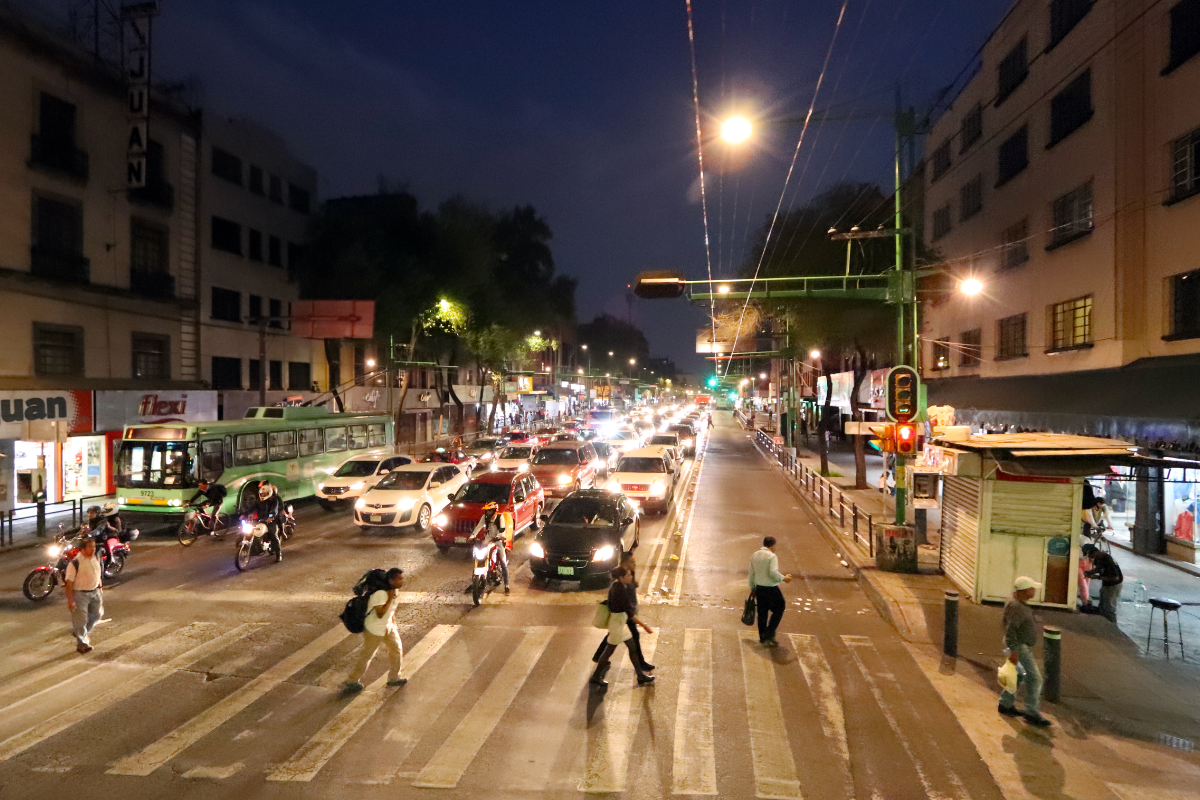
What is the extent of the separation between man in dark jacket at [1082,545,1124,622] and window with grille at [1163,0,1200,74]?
9.91 meters

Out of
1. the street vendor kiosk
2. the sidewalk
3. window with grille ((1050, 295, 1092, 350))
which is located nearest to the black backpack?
the sidewalk

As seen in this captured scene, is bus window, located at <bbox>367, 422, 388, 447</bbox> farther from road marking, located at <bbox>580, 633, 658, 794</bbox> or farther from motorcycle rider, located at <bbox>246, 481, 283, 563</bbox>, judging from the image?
road marking, located at <bbox>580, 633, 658, 794</bbox>

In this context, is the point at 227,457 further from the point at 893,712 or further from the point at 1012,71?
the point at 1012,71

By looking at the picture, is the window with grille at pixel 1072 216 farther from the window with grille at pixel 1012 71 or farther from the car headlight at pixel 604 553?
the car headlight at pixel 604 553

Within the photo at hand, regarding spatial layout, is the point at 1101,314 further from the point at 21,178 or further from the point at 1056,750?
the point at 21,178

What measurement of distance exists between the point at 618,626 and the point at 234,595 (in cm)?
760

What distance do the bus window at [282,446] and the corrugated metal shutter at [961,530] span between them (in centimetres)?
1777

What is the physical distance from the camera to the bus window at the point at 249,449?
1969cm

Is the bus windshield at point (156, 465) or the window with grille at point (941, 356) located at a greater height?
the window with grille at point (941, 356)

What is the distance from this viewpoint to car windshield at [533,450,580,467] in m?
23.6

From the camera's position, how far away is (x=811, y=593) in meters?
12.8

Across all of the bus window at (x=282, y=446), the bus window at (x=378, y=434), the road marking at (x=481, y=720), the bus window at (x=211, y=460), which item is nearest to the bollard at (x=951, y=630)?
the road marking at (x=481, y=720)

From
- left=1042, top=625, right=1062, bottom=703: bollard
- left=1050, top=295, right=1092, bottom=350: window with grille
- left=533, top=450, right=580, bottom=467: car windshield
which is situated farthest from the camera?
left=533, top=450, right=580, bottom=467: car windshield

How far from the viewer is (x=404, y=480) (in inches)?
750
